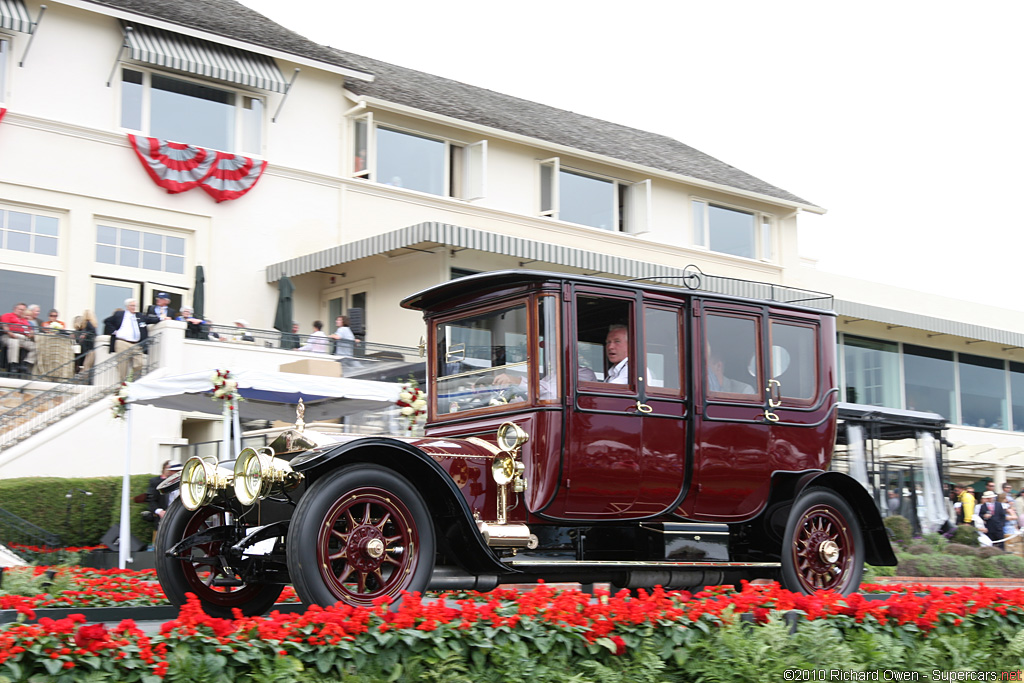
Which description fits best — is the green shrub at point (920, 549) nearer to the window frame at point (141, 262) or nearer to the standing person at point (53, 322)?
the standing person at point (53, 322)

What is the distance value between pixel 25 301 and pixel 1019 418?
105 feet

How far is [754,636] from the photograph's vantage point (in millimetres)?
6578

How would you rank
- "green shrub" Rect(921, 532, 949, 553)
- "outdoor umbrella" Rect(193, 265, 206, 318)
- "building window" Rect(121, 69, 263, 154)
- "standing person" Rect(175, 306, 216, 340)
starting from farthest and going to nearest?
"building window" Rect(121, 69, 263, 154), "outdoor umbrella" Rect(193, 265, 206, 318), "standing person" Rect(175, 306, 216, 340), "green shrub" Rect(921, 532, 949, 553)

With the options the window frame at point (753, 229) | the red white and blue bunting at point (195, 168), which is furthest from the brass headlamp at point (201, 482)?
the window frame at point (753, 229)

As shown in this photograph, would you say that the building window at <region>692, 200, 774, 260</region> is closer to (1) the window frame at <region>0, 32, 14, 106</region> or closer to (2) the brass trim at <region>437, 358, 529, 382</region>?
(1) the window frame at <region>0, 32, 14, 106</region>

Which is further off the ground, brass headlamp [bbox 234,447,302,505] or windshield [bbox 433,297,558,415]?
windshield [bbox 433,297,558,415]

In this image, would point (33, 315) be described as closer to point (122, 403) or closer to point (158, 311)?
point (158, 311)

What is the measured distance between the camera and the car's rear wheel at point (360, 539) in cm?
648

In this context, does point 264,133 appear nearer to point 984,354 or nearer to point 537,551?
point 537,551

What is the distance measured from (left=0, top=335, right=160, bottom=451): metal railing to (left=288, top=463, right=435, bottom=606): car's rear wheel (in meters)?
13.2

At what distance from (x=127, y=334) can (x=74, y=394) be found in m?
1.39

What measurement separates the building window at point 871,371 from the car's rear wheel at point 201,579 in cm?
2886

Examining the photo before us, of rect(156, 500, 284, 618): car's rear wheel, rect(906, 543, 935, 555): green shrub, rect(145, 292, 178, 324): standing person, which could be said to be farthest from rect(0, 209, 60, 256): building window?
rect(906, 543, 935, 555): green shrub

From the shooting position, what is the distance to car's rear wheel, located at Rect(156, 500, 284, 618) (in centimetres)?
757
